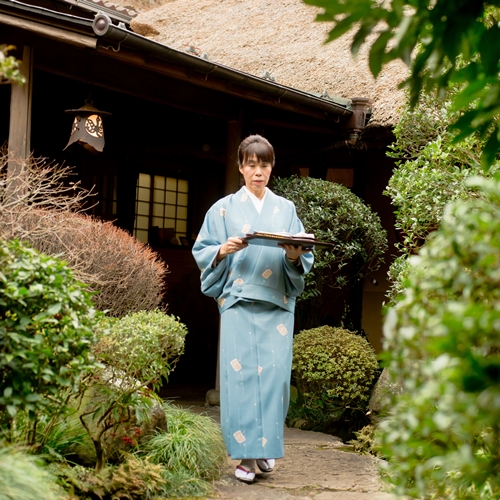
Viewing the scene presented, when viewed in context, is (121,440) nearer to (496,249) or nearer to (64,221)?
(64,221)

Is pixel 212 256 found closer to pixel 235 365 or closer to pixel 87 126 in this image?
pixel 235 365

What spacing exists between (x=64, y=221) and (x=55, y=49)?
1.64m

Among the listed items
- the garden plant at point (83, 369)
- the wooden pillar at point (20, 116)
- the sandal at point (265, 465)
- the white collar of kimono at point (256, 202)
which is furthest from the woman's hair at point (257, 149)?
the sandal at point (265, 465)

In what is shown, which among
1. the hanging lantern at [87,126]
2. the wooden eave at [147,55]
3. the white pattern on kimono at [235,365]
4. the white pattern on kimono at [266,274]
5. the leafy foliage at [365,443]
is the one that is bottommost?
the leafy foliage at [365,443]

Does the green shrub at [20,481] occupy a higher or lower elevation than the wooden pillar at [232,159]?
lower

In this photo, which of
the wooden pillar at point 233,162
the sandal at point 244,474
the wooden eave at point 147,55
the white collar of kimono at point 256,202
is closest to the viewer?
the sandal at point 244,474

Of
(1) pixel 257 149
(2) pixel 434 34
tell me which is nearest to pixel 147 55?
(1) pixel 257 149

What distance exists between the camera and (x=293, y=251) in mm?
4434

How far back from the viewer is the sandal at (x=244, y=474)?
427 cm

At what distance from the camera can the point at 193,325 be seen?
1024 centimetres

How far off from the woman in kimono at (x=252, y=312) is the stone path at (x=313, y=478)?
0.14m

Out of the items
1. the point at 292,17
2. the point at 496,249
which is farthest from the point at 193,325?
the point at 496,249

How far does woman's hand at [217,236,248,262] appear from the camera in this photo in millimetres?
4293

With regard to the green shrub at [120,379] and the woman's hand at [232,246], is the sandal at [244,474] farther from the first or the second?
the woman's hand at [232,246]
